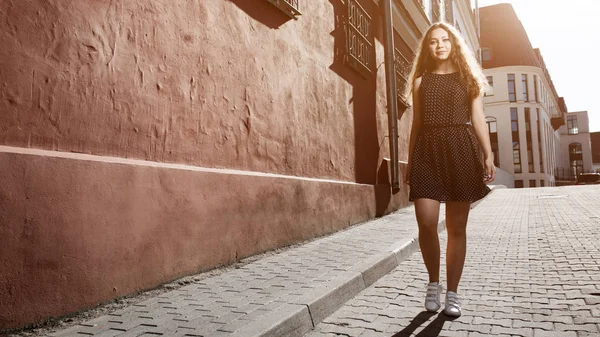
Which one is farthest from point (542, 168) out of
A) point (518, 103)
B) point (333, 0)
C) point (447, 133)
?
point (447, 133)

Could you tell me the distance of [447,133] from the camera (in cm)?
324

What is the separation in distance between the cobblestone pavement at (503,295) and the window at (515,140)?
37.5 meters

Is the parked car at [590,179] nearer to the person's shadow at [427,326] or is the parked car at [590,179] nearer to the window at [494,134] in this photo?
the window at [494,134]

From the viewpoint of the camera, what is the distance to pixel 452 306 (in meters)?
3.14

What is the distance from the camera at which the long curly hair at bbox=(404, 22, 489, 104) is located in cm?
332

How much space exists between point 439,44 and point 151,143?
2.14 meters

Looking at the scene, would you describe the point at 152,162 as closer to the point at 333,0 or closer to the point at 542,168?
the point at 333,0

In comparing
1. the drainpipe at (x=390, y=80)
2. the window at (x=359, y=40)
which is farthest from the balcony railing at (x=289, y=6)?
the drainpipe at (x=390, y=80)

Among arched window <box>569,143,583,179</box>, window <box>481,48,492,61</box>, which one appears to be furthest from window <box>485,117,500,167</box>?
arched window <box>569,143,583,179</box>

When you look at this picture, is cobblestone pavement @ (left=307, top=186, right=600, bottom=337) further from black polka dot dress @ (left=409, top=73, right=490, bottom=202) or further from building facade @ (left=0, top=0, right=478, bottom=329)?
building facade @ (left=0, top=0, right=478, bottom=329)

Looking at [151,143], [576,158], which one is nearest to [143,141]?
[151,143]

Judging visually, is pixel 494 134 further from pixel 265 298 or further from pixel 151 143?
pixel 265 298

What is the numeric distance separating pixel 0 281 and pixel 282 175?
10.8 feet

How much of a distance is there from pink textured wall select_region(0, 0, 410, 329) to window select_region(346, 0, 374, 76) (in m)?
1.56
